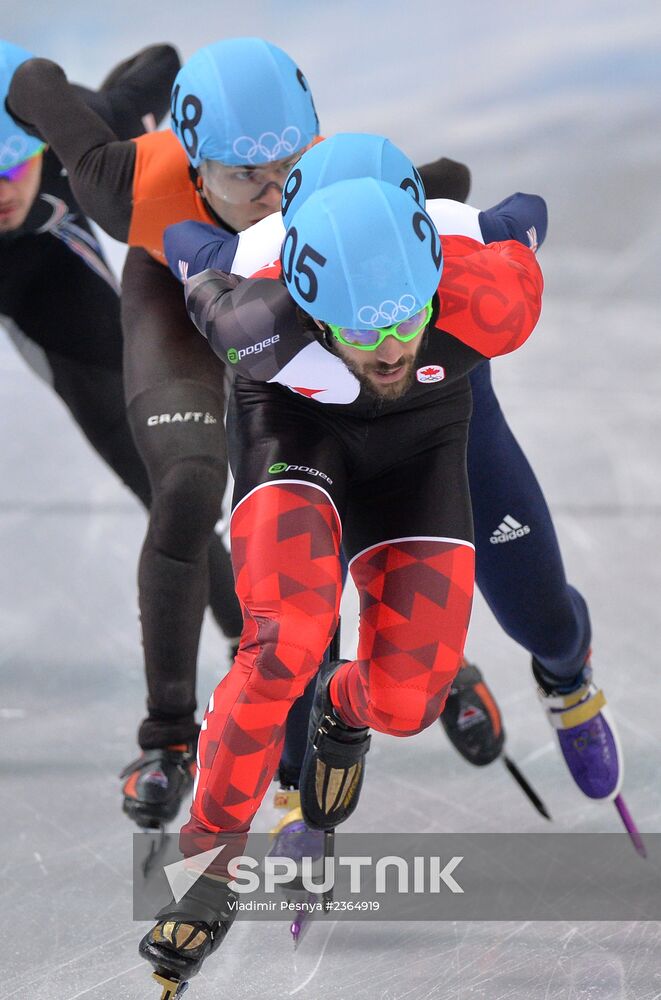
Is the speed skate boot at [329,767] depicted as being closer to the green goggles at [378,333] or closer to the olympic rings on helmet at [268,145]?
the green goggles at [378,333]

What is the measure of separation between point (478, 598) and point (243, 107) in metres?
2.52

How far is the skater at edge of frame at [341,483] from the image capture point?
251 cm

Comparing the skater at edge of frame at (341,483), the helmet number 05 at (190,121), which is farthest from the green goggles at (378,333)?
the helmet number 05 at (190,121)

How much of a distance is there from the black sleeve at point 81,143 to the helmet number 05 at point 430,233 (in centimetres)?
121

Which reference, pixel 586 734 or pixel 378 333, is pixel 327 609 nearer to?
pixel 378 333

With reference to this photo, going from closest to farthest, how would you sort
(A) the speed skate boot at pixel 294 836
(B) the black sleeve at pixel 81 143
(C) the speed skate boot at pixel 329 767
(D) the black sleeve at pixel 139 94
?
(C) the speed skate boot at pixel 329 767 → (A) the speed skate boot at pixel 294 836 → (B) the black sleeve at pixel 81 143 → (D) the black sleeve at pixel 139 94

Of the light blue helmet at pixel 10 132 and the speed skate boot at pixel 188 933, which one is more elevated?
the light blue helmet at pixel 10 132

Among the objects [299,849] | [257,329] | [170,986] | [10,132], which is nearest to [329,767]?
[299,849]

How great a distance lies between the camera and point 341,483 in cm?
286

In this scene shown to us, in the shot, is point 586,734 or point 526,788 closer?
point 586,734

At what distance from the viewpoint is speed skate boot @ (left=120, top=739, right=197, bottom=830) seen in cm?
337

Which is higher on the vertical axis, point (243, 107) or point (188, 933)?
point (243, 107)

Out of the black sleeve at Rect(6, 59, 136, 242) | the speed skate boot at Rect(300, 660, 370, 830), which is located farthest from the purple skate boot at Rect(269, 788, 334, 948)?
the black sleeve at Rect(6, 59, 136, 242)

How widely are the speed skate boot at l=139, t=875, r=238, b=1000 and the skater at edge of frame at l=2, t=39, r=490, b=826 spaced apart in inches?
27.9
